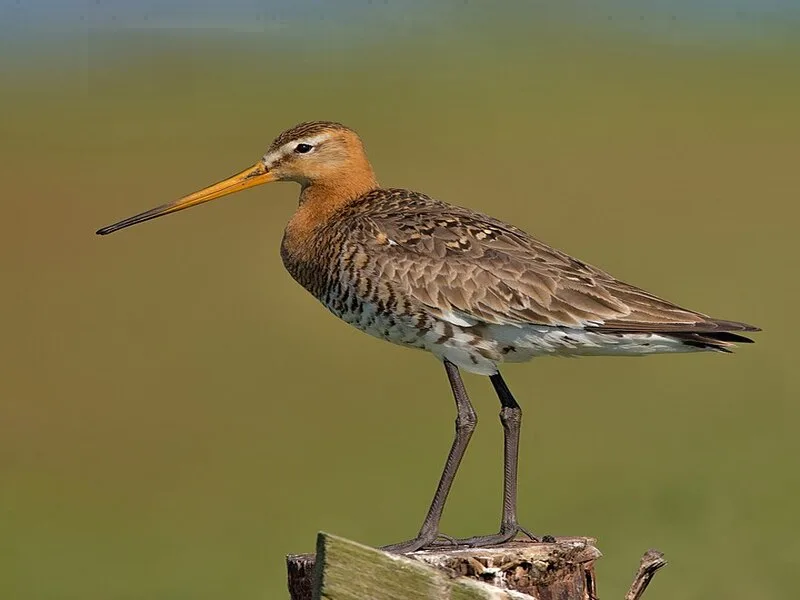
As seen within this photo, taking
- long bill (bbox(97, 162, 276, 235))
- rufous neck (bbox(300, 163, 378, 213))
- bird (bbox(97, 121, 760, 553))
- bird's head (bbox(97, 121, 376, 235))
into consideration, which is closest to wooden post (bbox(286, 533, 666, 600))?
bird (bbox(97, 121, 760, 553))

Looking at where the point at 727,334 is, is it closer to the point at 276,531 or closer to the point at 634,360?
the point at 276,531

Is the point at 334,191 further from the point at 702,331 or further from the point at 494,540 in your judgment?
the point at 702,331

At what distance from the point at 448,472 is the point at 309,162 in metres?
2.09

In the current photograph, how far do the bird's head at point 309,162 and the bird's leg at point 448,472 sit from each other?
4.92ft

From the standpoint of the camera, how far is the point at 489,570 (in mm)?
7277

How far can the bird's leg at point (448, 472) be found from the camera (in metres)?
8.76

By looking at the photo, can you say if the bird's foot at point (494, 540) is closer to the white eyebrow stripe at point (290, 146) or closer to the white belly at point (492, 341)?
the white belly at point (492, 341)

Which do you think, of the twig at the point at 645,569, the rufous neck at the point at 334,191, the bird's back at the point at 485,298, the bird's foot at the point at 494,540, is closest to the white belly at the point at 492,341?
the bird's back at the point at 485,298

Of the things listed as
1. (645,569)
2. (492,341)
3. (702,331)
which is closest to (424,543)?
(492,341)

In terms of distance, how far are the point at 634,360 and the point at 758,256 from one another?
4.87 metres

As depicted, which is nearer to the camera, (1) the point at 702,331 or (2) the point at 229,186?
(1) the point at 702,331

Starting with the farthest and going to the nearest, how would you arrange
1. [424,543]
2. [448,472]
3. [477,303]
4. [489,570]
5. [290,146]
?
[290,146] < [448,472] < [477,303] < [424,543] < [489,570]

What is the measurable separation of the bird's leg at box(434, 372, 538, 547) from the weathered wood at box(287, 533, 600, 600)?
0.63 m

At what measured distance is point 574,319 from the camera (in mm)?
8773
